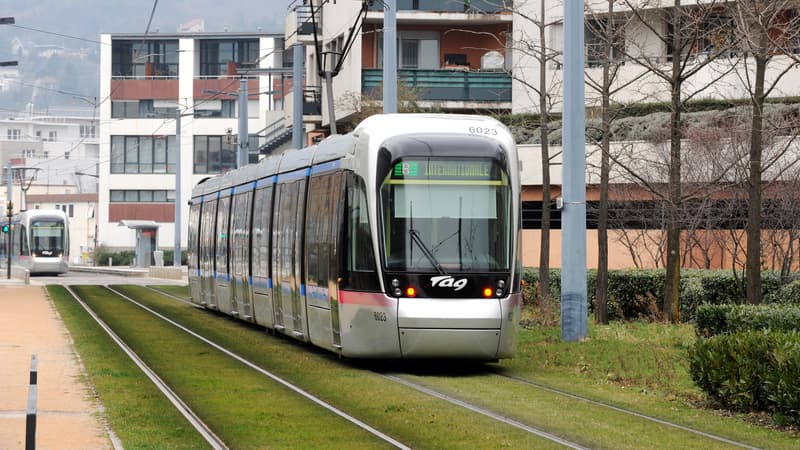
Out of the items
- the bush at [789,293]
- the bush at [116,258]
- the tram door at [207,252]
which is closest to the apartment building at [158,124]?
the bush at [116,258]

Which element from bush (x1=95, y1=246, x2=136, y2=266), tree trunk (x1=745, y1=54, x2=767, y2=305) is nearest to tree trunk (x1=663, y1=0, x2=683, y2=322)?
tree trunk (x1=745, y1=54, x2=767, y2=305)

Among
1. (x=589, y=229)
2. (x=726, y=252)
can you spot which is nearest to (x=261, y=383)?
(x=726, y=252)

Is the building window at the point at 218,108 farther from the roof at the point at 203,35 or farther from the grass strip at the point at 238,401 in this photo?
the grass strip at the point at 238,401

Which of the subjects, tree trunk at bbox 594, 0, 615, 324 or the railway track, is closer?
the railway track

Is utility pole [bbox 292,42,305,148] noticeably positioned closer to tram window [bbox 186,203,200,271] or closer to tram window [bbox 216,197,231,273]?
tram window [bbox 186,203,200,271]

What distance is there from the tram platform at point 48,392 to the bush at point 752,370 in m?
6.14

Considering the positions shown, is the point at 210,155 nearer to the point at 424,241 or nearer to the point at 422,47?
Result: the point at 422,47

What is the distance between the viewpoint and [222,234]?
32.8 meters

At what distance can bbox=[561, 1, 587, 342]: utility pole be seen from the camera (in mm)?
23500

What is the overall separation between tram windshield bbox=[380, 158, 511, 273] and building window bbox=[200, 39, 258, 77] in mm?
98785

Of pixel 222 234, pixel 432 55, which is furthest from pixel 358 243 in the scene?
pixel 432 55

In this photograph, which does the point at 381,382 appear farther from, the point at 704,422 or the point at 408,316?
the point at 704,422

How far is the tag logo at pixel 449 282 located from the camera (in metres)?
19.1

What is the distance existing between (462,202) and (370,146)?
143 centimetres
